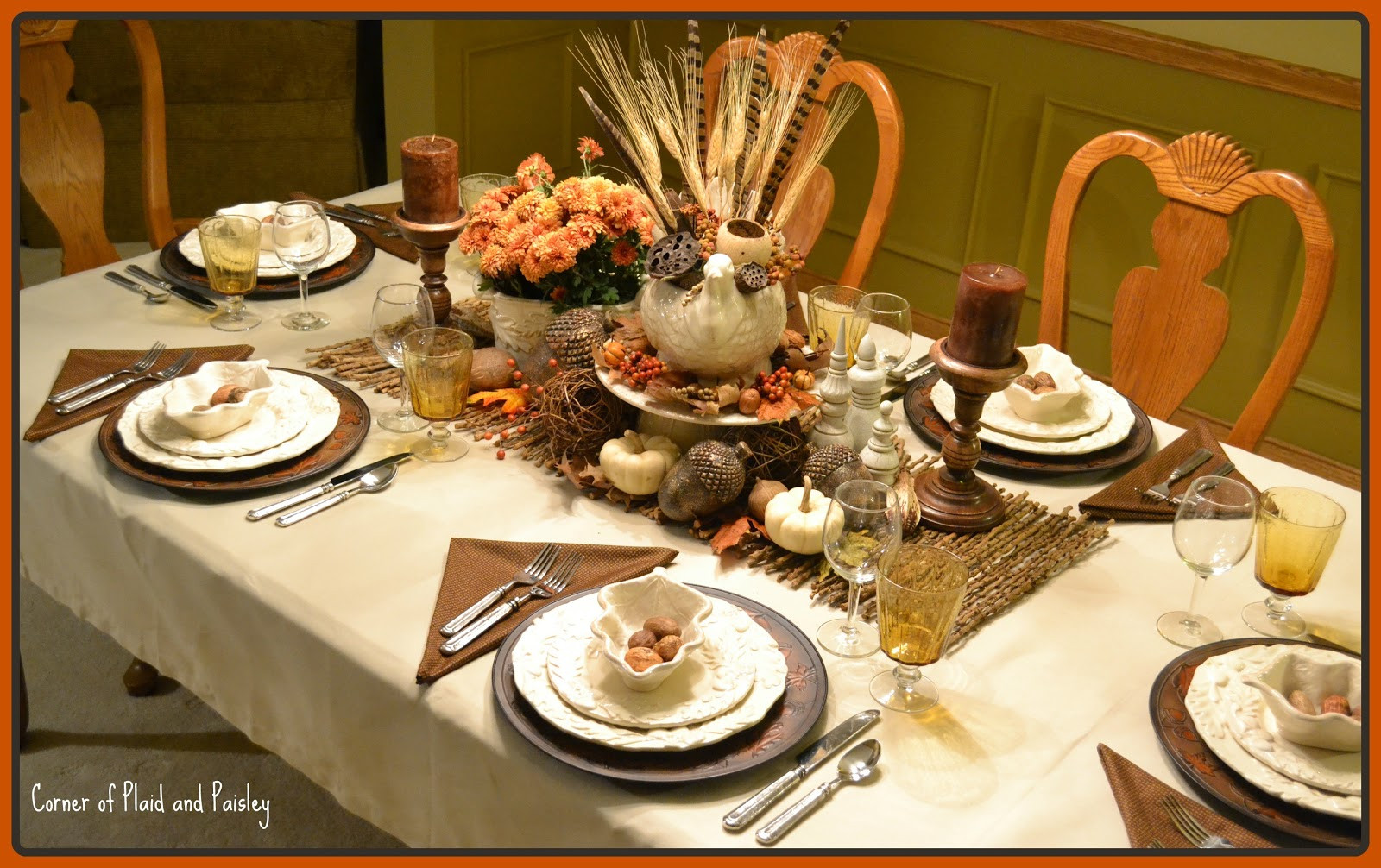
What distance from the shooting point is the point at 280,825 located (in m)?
2.01

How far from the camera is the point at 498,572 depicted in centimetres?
140

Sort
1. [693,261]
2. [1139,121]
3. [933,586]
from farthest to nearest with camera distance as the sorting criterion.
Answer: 1. [1139,121]
2. [693,261]
3. [933,586]

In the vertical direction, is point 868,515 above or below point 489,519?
above

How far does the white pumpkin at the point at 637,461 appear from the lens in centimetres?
153

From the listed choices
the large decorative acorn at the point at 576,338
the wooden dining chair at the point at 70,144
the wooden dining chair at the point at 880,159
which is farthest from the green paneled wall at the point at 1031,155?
the large decorative acorn at the point at 576,338

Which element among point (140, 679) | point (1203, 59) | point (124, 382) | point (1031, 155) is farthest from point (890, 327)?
point (1031, 155)

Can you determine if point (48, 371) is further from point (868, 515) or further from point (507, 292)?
point (868, 515)

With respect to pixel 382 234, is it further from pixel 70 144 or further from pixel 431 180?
pixel 70 144

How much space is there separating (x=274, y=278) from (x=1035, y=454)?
120cm

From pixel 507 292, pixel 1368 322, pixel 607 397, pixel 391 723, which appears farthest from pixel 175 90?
pixel 1368 322

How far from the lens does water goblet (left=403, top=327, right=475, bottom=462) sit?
1.59 metres

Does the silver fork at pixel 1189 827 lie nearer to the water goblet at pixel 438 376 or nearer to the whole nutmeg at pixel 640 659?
the whole nutmeg at pixel 640 659

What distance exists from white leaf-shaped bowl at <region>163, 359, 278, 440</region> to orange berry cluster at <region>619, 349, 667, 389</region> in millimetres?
465

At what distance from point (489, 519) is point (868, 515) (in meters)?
0.48
